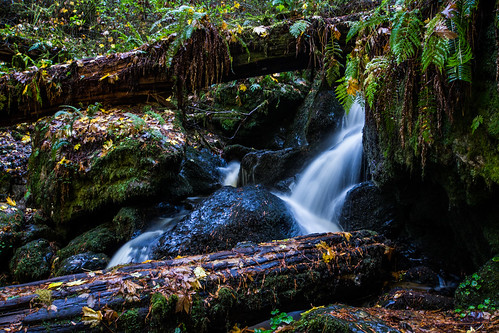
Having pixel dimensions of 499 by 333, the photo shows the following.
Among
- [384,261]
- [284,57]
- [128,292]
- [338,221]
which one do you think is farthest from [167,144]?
[384,261]

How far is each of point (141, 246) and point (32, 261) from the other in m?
1.89

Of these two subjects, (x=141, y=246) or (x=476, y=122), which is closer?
(x=476, y=122)

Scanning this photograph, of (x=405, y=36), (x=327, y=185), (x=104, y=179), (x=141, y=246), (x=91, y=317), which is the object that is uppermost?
(x=405, y=36)

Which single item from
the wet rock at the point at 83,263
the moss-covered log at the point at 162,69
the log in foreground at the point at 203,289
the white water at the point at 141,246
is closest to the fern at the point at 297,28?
the moss-covered log at the point at 162,69

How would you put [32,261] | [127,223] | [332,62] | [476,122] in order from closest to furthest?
[476,122] → [332,62] → [32,261] → [127,223]

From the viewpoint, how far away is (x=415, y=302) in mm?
2670

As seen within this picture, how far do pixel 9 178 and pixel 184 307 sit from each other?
8.20 m

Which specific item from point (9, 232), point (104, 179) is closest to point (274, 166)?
point (104, 179)

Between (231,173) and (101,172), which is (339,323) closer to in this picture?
(101,172)

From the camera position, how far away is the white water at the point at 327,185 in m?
5.31

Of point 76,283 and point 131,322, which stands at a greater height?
point 76,283

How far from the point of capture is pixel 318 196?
594 cm

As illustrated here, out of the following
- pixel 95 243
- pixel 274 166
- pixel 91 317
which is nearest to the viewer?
pixel 91 317

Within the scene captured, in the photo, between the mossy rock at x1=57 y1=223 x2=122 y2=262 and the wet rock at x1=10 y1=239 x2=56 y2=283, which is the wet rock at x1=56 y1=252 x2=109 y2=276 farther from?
the wet rock at x1=10 y1=239 x2=56 y2=283
